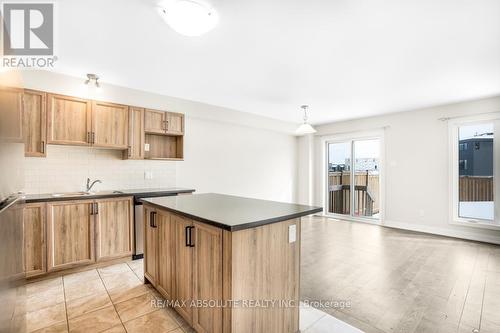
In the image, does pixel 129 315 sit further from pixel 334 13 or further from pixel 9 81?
pixel 334 13

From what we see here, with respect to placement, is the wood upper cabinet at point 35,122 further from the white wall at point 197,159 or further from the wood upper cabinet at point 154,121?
the wood upper cabinet at point 154,121

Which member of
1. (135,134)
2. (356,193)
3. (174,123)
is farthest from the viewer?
(356,193)

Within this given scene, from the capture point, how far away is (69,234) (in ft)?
9.50

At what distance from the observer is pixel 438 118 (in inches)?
188

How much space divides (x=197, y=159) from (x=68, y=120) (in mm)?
2149

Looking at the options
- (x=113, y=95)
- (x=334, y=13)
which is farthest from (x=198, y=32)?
(x=113, y=95)

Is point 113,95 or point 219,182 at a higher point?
point 113,95

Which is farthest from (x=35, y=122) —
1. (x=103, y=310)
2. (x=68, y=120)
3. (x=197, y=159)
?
(x=197, y=159)

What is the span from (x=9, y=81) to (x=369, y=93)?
14.2 ft

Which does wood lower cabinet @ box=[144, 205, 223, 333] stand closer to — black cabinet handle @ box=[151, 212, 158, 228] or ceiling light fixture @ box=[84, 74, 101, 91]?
black cabinet handle @ box=[151, 212, 158, 228]

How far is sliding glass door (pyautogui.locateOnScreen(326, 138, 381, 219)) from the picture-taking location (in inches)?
234

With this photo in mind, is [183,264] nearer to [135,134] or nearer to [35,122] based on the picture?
[135,134]

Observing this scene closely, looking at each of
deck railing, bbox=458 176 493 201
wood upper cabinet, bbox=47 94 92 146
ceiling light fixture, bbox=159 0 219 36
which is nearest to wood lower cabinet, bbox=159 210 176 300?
ceiling light fixture, bbox=159 0 219 36

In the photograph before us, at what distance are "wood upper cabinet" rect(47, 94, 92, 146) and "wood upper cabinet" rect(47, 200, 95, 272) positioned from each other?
0.84 m
